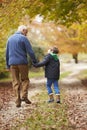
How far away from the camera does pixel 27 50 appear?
13133 millimetres

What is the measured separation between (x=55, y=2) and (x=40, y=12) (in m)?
2.08

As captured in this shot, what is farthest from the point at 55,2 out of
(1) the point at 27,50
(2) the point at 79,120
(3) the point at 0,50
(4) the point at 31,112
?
(3) the point at 0,50

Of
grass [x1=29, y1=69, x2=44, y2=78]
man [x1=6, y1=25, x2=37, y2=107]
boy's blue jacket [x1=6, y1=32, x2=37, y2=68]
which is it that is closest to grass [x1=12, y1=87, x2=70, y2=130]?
man [x1=6, y1=25, x2=37, y2=107]

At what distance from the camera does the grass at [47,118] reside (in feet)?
33.6

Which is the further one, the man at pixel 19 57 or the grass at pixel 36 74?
the grass at pixel 36 74

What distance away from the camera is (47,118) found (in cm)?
1140

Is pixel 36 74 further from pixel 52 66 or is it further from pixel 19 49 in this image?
pixel 19 49

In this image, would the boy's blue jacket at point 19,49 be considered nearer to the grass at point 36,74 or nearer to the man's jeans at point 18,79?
the man's jeans at point 18,79

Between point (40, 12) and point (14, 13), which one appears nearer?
point (14, 13)

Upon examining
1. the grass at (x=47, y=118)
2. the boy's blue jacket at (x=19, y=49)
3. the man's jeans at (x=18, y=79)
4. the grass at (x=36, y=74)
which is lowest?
the grass at (x=36, y=74)

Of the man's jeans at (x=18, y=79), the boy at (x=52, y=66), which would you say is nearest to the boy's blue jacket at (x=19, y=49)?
the man's jeans at (x=18, y=79)

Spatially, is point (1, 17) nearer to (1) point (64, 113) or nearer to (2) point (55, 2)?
(2) point (55, 2)

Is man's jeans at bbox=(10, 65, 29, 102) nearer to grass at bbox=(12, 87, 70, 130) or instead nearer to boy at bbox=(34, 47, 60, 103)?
grass at bbox=(12, 87, 70, 130)

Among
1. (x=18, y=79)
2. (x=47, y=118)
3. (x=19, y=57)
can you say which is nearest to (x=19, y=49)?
(x=19, y=57)
